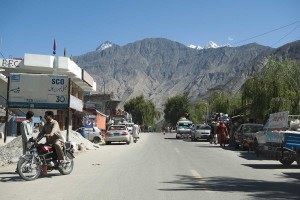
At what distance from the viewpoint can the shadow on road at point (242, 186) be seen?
956 centimetres

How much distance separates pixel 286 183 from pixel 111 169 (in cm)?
570

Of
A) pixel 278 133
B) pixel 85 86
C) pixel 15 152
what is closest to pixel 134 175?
pixel 278 133

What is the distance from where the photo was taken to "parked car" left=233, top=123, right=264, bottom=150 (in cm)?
2659

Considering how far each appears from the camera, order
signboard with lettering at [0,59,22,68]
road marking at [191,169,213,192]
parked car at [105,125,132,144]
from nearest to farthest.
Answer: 1. road marking at [191,169,213,192]
2. parked car at [105,125,132,144]
3. signboard with lettering at [0,59,22,68]

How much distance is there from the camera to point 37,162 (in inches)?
A: 463

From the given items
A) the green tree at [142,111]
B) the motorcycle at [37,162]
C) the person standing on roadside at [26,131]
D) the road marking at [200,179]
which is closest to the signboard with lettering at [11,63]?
the person standing on roadside at [26,131]

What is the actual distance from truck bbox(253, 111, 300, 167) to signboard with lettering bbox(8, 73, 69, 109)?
505 inches

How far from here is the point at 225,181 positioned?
38.1 feet

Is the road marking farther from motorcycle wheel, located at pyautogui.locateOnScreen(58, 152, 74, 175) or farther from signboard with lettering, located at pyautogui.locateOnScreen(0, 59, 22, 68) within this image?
signboard with lettering, located at pyautogui.locateOnScreen(0, 59, 22, 68)

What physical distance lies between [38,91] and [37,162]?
16.9 meters

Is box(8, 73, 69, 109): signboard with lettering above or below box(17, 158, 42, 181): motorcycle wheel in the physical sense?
above

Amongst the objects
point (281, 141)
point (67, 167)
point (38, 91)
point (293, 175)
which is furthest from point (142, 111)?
point (67, 167)

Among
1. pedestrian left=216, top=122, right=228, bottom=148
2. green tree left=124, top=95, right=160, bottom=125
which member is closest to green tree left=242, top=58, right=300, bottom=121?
pedestrian left=216, top=122, right=228, bottom=148

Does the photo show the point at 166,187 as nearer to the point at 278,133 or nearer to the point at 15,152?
the point at 278,133
